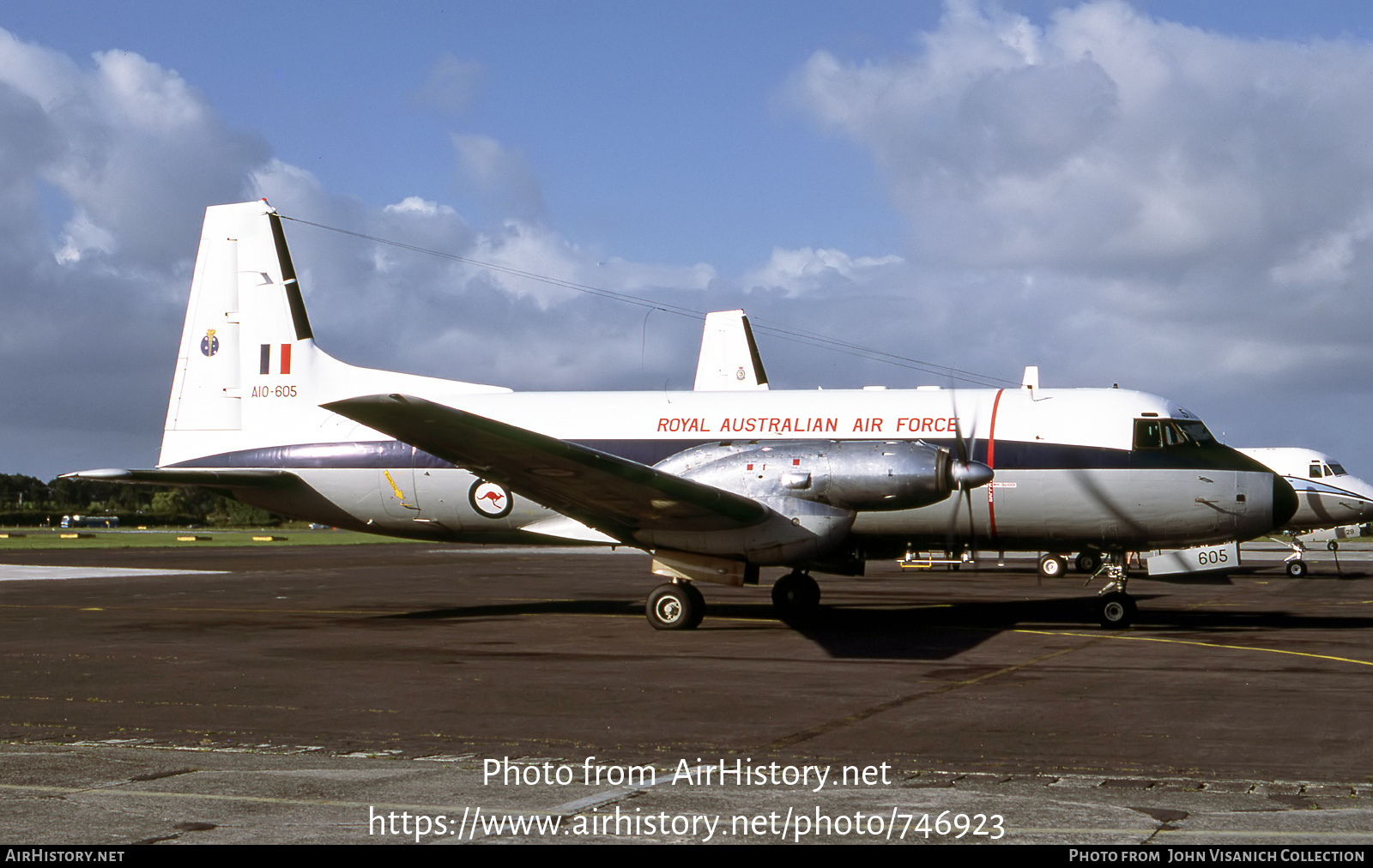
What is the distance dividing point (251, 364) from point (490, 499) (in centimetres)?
620

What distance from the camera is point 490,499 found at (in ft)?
69.5

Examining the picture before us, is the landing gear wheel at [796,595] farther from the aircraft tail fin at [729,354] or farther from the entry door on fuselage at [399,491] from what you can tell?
the aircraft tail fin at [729,354]

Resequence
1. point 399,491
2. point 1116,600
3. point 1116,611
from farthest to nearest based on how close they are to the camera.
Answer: point 399,491, point 1116,600, point 1116,611

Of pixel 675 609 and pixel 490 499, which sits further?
pixel 490 499

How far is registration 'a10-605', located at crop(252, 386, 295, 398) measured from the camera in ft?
76.0

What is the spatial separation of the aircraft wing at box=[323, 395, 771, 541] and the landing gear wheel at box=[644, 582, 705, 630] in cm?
112

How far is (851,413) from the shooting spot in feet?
66.6

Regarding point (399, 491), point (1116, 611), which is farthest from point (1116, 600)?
point (399, 491)

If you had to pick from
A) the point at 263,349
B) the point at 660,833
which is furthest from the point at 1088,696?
the point at 263,349

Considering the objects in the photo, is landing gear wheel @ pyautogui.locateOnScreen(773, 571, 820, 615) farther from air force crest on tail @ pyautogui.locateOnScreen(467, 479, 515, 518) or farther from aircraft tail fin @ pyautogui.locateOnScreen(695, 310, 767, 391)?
aircraft tail fin @ pyautogui.locateOnScreen(695, 310, 767, 391)

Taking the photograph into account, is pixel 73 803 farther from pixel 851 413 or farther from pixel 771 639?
pixel 851 413

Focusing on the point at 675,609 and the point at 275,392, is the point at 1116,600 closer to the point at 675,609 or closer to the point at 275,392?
the point at 675,609

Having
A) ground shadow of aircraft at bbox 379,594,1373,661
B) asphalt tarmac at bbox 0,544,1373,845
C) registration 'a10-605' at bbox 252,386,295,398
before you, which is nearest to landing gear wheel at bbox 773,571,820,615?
ground shadow of aircraft at bbox 379,594,1373,661

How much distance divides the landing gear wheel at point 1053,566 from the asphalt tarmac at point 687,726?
38.1 feet
